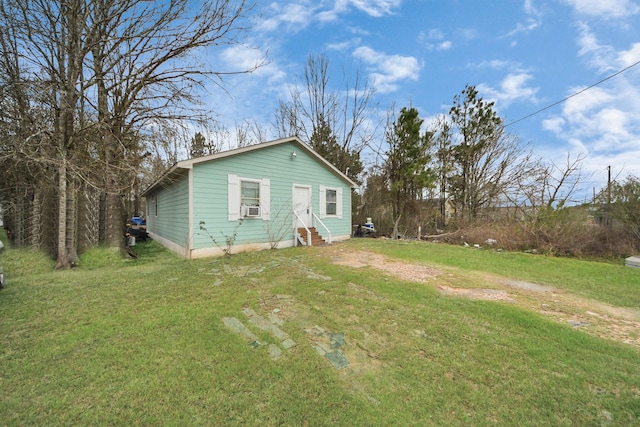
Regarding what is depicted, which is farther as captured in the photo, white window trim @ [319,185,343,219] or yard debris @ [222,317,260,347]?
white window trim @ [319,185,343,219]

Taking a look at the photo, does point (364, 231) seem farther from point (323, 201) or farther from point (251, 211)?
point (251, 211)

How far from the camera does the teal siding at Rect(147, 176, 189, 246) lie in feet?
24.7

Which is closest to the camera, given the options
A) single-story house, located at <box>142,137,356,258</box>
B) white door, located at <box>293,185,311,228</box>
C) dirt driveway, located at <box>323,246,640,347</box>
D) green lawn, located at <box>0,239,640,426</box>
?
green lawn, located at <box>0,239,640,426</box>

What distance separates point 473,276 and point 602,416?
3.74 meters

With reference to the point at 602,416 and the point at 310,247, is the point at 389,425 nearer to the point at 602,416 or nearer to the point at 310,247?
the point at 602,416

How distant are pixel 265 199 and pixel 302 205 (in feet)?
5.71

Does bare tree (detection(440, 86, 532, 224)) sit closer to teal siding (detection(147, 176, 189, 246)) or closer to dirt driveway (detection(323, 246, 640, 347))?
dirt driveway (detection(323, 246, 640, 347))

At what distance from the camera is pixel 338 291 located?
13.9ft

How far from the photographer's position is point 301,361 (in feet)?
8.15

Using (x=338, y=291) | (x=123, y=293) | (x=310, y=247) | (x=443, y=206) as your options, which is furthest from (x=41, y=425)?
(x=443, y=206)

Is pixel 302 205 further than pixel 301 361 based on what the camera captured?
Yes

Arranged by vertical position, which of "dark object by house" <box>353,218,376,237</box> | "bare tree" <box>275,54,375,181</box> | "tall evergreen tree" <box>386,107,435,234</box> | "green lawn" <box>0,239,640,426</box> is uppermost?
"bare tree" <box>275,54,375,181</box>

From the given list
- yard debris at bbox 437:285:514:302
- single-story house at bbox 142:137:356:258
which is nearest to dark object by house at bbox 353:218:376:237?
single-story house at bbox 142:137:356:258

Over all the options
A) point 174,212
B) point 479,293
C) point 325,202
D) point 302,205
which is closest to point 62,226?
point 174,212
